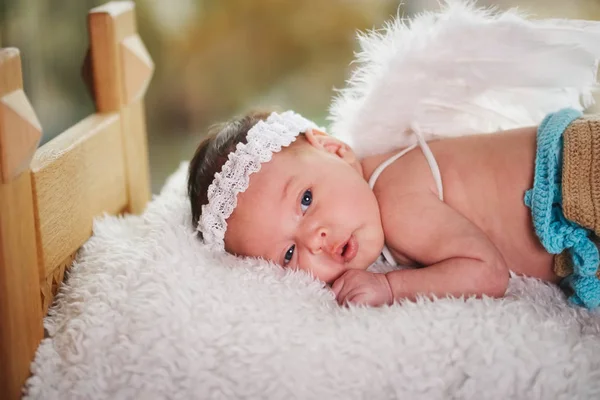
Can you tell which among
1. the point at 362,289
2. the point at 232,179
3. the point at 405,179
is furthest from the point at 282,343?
the point at 405,179

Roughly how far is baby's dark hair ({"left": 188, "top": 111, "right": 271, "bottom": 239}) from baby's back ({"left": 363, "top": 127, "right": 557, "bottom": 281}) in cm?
28

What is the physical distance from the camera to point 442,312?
906 mm

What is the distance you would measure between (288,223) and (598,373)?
1.69ft

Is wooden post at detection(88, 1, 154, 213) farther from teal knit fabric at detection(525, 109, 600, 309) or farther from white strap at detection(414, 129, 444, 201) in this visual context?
teal knit fabric at detection(525, 109, 600, 309)

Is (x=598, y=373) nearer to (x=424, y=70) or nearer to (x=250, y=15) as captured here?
(x=424, y=70)

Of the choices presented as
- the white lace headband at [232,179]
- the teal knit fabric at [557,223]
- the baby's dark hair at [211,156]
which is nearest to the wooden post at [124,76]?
the baby's dark hair at [211,156]

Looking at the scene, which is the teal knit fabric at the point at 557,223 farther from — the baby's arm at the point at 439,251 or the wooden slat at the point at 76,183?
the wooden slat at the point at 76,183

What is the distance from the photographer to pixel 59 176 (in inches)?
41.6

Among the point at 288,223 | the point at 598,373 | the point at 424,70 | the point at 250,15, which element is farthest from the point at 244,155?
the point at 250,15

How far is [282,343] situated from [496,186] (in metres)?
0.51

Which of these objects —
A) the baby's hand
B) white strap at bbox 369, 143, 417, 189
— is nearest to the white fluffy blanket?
the baby's hand

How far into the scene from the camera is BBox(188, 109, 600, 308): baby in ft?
3.40

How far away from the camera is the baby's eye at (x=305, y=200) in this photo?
1.09 m

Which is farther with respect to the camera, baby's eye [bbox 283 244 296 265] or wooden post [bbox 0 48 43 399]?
baby's eye [bbox 283 244 296 265]
